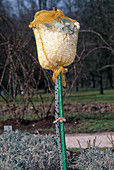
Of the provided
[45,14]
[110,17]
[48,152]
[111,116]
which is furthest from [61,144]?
[110,17]

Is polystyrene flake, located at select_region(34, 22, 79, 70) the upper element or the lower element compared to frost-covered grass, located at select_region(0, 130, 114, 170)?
upper

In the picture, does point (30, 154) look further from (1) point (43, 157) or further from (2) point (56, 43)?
(2) point (56, 43)

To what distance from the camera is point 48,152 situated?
10.9 feet

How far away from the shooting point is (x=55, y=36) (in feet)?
8.99

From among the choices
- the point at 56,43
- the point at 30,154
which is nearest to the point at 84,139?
the point at 30,154

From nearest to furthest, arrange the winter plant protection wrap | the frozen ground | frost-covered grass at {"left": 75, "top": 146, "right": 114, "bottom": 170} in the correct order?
1. the winter plant protection wrap
2. frost-covered grass at {"left": 75, "top": 146, "right": 114, "bottom": 170}
3. the frozen ground

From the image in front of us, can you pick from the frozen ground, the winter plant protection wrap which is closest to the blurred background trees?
the frozen ground

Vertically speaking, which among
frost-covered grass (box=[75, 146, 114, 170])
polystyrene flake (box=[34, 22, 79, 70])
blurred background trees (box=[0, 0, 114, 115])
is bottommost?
frost-covered grass (box=[75, 146, 114, 170])

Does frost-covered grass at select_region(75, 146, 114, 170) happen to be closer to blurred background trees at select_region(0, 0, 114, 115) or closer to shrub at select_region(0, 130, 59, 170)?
shrub at select_region(0, 130, 59, 170)

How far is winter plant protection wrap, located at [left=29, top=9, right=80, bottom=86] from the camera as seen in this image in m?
2.74

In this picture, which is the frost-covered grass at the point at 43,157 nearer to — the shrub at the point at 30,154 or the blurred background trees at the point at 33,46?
the shrub at the point at 30,154

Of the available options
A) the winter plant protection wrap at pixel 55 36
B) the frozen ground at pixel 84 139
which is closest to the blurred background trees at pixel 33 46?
the frozen ground at pixel 84 139

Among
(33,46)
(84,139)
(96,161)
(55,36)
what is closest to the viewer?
(55,36)

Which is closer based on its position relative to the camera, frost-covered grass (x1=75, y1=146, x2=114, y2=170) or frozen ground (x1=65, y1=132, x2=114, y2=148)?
frost-covered grass (x1=75, y1=146, x2=114, y2=170)
